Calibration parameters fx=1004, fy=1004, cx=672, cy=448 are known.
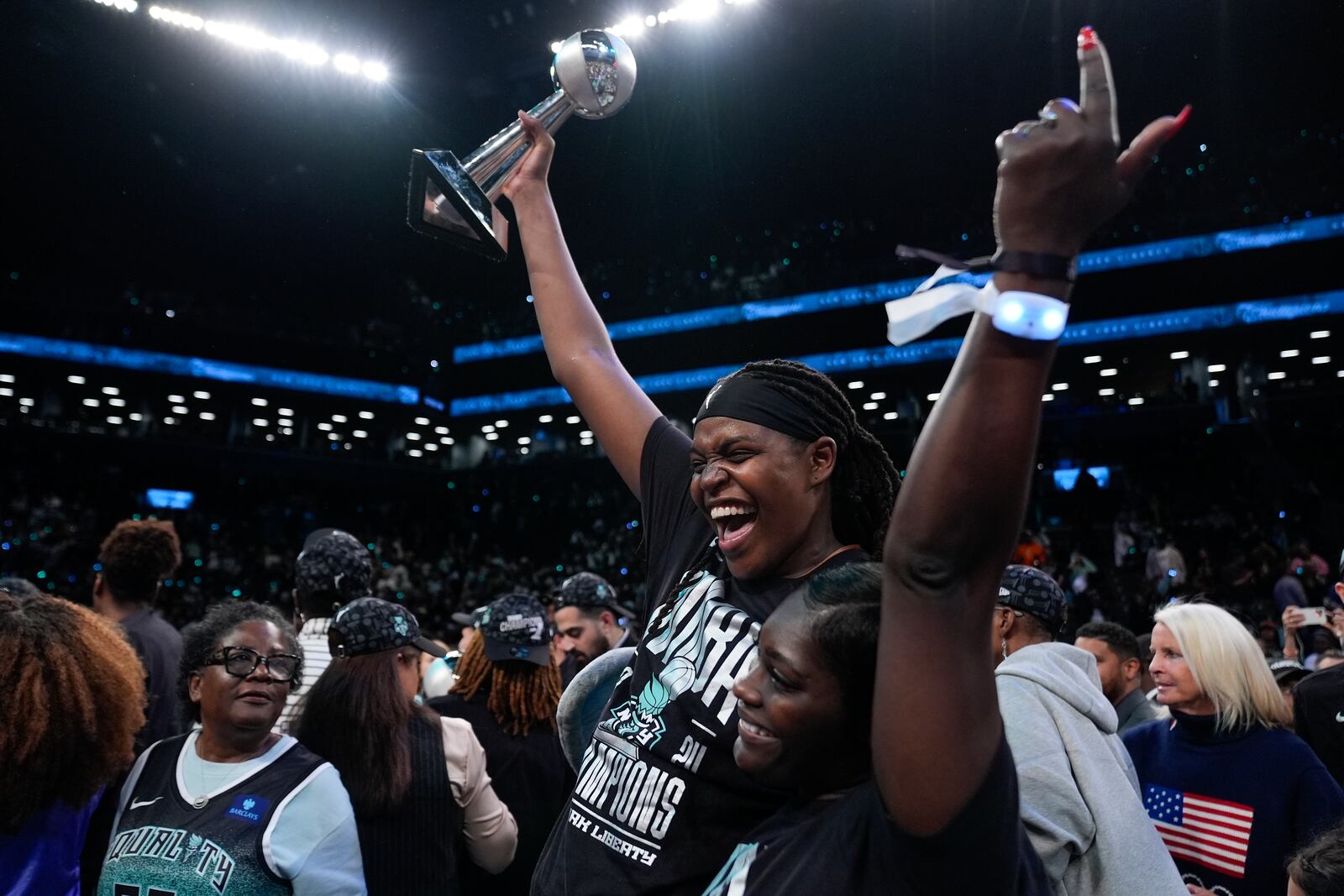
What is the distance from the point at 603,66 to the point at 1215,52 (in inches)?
662

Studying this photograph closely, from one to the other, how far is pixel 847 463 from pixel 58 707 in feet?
6.12

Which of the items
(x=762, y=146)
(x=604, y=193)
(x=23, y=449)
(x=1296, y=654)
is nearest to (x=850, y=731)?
(x=1296, y=654)

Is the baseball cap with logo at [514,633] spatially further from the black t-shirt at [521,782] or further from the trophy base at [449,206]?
the trophy base at [449,206]

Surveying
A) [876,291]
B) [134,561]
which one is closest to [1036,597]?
[134,561]

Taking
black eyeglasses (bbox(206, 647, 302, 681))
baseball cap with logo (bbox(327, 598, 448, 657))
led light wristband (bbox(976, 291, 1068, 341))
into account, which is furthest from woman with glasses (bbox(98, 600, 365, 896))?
led light wristband (bbox(976, 291, 1068, 341))

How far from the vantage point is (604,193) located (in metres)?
21.4

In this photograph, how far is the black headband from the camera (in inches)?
59.9

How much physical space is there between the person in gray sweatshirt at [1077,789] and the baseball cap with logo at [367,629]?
1714mm

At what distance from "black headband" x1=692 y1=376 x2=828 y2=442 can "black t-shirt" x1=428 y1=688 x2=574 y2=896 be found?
7.17ft

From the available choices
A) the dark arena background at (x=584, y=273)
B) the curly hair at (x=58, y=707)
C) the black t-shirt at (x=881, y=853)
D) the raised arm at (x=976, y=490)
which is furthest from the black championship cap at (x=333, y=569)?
the dark arena background at (x=584, y=273)

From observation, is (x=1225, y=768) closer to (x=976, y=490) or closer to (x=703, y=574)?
(x=703, y=574)

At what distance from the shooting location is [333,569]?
362 cm

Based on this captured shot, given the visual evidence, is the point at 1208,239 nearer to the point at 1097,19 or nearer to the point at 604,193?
the point at 1097,19

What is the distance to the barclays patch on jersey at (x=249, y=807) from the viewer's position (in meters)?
2.26
